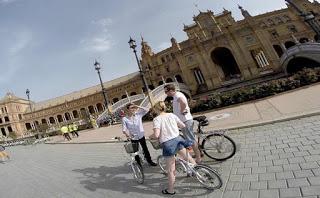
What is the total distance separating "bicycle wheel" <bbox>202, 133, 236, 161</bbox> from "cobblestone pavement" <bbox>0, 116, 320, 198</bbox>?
7.5 inches

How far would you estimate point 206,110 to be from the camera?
16.8 meters

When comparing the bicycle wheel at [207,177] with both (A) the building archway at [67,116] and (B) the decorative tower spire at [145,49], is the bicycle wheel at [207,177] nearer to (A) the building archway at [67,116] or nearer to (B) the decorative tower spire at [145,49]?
(B) the decorative tower spire at [145,49]

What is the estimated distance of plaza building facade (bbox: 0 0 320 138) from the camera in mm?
43938

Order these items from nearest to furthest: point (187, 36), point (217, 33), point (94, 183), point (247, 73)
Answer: point (94, 183)
point (247, 73)
point (217, 33)
point (187, 36)

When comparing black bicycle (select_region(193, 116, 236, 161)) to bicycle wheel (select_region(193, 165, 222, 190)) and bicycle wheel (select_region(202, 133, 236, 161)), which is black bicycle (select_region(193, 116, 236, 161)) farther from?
bicycle wheel (select_region(193, 165, 222, 190))

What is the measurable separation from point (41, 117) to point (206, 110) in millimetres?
73054

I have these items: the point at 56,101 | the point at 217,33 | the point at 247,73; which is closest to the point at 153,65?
the point at 217,33

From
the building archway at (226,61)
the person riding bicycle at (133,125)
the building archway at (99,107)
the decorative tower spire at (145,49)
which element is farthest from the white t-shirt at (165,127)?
the building archway at (99,107)

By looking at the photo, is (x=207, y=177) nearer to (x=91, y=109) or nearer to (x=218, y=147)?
(x=218, y=147)

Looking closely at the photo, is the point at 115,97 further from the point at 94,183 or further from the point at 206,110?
the point at 94,183

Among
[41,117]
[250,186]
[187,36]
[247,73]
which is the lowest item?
[250,186]

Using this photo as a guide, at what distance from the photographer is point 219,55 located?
5097cm

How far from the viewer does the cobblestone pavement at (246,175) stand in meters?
4.14

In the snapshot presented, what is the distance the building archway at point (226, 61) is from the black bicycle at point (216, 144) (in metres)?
44.0
